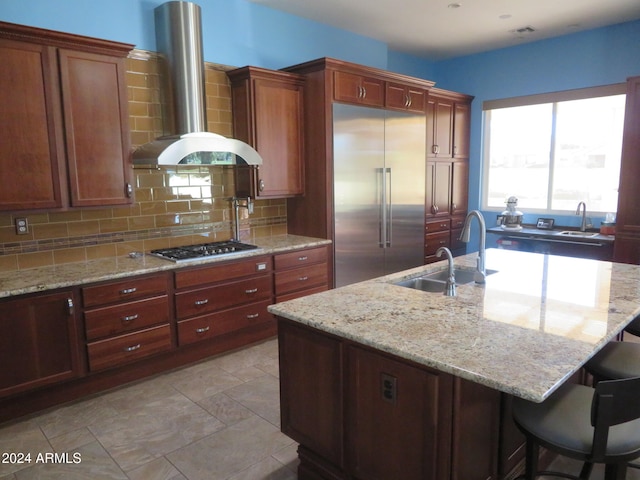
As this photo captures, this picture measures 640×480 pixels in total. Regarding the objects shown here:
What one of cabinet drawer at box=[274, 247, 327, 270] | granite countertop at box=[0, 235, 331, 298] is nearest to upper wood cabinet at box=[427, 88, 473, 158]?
cabinet drawer at box=[274, 247, 327, 270]

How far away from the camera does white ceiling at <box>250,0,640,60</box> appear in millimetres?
4078

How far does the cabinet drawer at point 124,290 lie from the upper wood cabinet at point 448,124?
11.5ft

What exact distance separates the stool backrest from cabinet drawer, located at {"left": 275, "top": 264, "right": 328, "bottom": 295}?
2.75 meters

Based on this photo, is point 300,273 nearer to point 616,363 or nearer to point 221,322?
point 221,322

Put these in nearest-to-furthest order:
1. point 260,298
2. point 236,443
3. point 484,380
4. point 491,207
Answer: point 484,380, point 236,443, point 260,298, point 491,207

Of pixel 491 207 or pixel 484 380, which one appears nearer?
pixel 484 380

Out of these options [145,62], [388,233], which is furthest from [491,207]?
[145,62]

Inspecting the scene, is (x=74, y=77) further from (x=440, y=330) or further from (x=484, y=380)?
(x=484, y=380)

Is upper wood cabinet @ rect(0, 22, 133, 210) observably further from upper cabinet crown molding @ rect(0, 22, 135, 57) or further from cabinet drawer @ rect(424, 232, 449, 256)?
cabinet drawer @ rect(424, 232, 449, 256)

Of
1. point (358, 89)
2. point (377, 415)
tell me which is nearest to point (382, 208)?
point (358, 89)

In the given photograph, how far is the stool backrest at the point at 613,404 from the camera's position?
1.37m

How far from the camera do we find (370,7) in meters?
4.16

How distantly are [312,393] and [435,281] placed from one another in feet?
3.52

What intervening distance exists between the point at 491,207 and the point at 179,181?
4121mm
